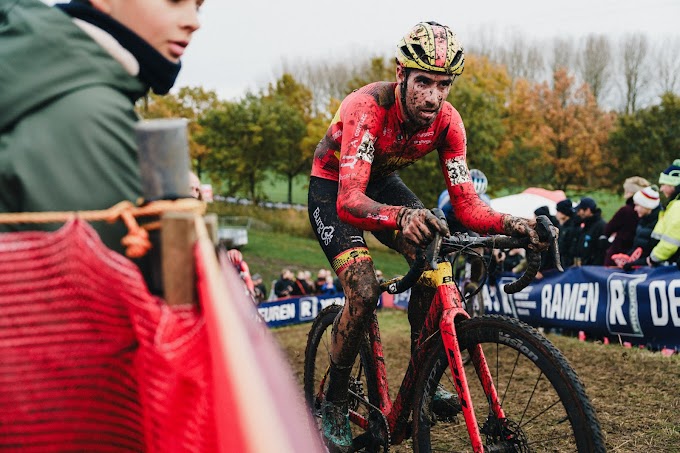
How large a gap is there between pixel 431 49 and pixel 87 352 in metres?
2.71

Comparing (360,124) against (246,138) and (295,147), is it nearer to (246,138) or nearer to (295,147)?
(246,138)

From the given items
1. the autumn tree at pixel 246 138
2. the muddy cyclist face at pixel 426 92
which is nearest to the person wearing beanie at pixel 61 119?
the muddy cyclist face at pixel 426 92

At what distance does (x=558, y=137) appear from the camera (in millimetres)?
40906

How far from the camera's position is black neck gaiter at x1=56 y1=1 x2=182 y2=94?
1.60 metres

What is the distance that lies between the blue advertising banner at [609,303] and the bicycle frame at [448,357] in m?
5.42

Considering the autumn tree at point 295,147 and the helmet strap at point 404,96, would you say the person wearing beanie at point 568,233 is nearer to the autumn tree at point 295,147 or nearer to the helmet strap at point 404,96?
the helmet strap at point 404,96

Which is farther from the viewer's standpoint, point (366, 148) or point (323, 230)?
point (323, 230)

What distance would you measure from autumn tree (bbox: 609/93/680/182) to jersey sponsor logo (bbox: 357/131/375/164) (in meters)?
32.0

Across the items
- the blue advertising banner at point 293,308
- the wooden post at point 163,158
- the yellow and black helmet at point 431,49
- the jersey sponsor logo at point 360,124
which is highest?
the yellow and black helmet at point 431,49

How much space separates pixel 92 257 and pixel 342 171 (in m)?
2.42

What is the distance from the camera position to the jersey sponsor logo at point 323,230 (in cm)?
415

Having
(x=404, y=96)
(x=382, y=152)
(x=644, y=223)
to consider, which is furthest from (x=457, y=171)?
(x=644, y=223)

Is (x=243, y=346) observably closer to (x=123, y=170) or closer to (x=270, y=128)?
(x=123, y=170)

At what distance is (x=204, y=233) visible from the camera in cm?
141
